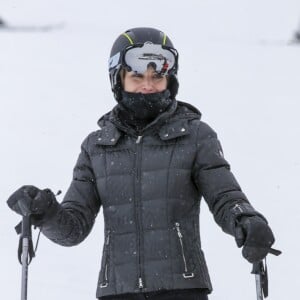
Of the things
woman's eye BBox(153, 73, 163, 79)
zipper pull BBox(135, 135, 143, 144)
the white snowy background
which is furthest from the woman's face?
the white snowy background

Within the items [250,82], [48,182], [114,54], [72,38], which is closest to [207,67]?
[250,82]

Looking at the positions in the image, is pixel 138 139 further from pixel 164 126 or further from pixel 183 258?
pixel 183 258

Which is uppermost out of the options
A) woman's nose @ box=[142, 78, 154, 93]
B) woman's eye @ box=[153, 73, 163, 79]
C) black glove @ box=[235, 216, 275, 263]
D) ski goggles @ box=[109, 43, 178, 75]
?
ski goggles @ box=[109, 43, 178, 75]

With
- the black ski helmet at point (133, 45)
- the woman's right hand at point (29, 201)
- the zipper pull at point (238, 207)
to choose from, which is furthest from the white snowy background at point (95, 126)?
the zipper pull at point (238, 207)

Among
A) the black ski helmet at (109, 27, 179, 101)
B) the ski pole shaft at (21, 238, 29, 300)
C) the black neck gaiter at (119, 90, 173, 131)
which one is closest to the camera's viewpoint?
the ski pole shaft at (21, 238, 29, 300)

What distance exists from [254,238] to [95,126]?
37.6ft

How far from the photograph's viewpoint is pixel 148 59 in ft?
15.0

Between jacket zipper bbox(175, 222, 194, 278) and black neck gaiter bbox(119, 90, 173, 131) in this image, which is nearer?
jacket zipper bbox(175, 222, 194, 278)

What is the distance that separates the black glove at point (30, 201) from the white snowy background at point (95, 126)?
183 inches

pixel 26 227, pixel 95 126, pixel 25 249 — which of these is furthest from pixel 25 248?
pixel 95 126

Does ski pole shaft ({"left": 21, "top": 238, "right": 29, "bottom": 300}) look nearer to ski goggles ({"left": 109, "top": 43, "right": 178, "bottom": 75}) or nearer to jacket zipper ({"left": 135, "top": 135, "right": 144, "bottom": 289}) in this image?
jacket zipper ({"left": 135, "top": 135, "right": 144, "bottom": 289})

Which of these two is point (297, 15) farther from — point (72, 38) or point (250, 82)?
point (250, 82)

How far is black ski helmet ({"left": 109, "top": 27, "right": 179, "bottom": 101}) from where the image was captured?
4637 millimetres

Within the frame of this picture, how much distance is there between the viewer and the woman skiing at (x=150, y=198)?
410cm
